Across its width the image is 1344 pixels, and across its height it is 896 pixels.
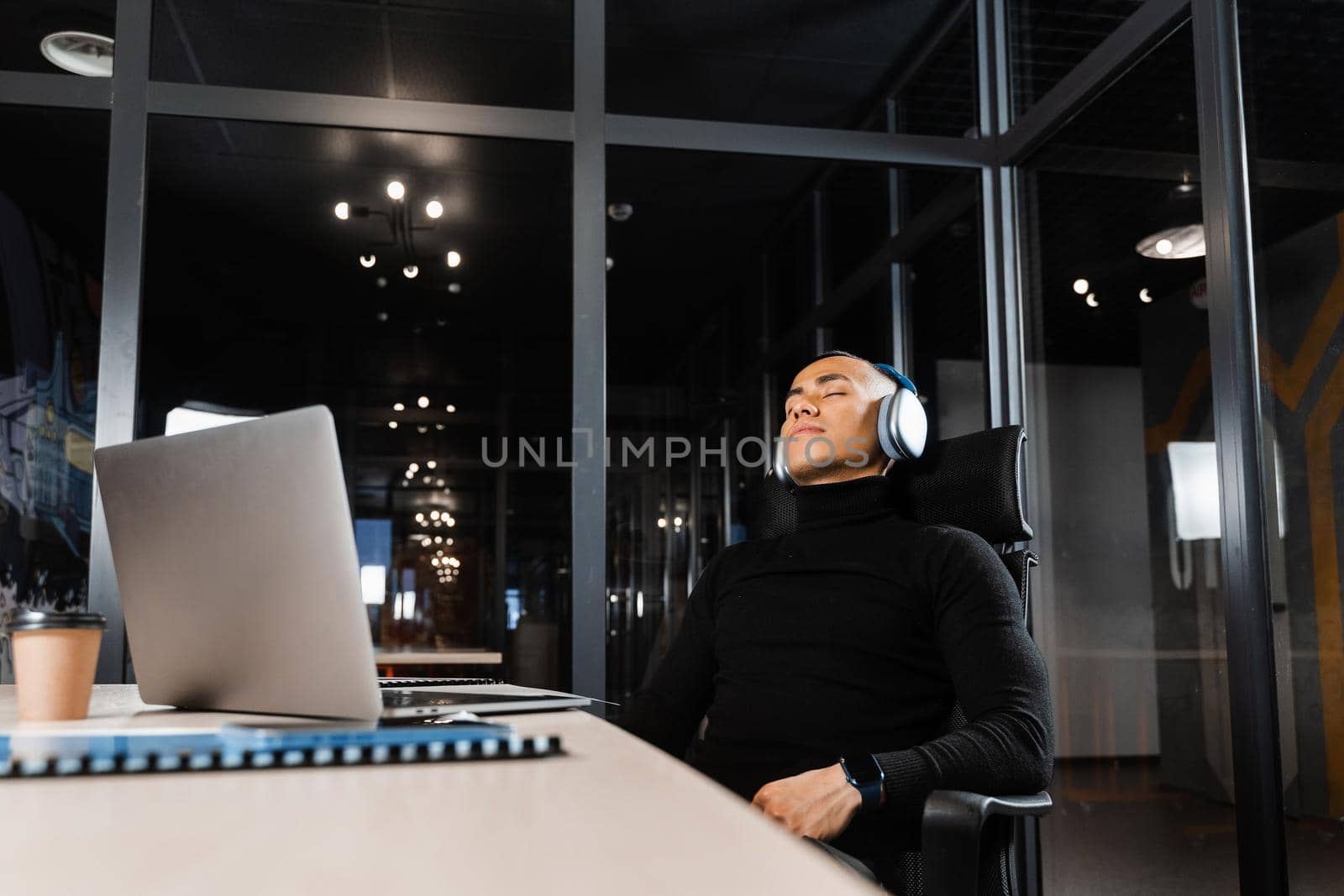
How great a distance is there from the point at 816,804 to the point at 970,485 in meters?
0.68

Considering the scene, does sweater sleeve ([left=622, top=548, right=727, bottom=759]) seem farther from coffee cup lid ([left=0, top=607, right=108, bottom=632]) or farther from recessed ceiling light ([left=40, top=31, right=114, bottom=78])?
recessed ceiling light ([left=40, top=31, right=114, bottom=78])

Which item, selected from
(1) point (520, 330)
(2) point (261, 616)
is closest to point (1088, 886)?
(1) point (520, 330)

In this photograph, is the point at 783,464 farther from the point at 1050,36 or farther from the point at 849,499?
the point at 1050,36

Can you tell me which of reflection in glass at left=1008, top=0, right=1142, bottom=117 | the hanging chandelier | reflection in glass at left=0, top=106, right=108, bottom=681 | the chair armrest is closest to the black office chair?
the chair armrest

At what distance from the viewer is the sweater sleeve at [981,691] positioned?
1478mm

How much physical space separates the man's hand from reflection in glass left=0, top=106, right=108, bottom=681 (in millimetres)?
2106

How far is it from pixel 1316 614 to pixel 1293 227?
0.70 meters

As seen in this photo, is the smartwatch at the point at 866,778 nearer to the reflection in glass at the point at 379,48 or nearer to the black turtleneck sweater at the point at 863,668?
the black turtleneck sweater at the point at 863,668

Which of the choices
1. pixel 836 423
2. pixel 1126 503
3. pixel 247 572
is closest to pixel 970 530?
pixel 836 423

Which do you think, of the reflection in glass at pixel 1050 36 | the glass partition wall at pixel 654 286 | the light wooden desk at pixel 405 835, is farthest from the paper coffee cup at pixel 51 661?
the reflection in glass at pixel 1050 36

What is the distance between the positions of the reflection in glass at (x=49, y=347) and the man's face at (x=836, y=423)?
6.11 ft

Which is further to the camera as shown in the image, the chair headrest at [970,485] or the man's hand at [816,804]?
the chair headrest at [970,485]

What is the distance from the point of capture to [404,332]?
344 centimetres

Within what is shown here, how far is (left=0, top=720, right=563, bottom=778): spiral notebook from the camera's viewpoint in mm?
784
